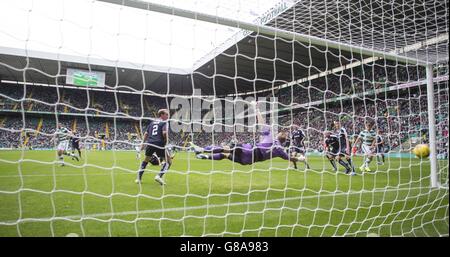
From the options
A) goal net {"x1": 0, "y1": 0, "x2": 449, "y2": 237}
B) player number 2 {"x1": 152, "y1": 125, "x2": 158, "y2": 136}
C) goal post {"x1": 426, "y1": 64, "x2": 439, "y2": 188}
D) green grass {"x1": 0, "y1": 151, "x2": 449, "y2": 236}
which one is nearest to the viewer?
goal net {"x1": 0, "y1": 0, "x2": 449, "y2": 237}

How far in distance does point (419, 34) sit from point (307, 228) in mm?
4433

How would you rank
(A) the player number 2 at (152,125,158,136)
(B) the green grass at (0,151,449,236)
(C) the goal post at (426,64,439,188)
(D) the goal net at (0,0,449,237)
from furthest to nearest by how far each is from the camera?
(A) the player number 2 at (152,125,158,136)
(C) the goal post at (426,64,439,188)
(B) the green grass at (0,151,449,236)
(D) the goal net at (0,0,449,237)

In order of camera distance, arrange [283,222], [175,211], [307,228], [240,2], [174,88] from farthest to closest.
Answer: [174,88]
[240,2]
[175,211]
[283,222]
[307,228]

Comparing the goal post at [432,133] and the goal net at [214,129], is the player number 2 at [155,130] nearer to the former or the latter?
the goal net at [214,129]

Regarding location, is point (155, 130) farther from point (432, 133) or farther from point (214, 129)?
point (432, 133)

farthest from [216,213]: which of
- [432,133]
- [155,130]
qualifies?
[432,133]

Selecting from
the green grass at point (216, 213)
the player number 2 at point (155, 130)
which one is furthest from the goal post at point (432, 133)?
the player number 2 at point (155, 130)

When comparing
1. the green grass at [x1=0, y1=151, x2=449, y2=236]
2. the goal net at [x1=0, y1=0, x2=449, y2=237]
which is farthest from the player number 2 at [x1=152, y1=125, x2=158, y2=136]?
the green grass at [x1=0, y1=151, x2=449, y2=236]

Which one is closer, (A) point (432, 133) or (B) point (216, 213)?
(B) point (216, 213)

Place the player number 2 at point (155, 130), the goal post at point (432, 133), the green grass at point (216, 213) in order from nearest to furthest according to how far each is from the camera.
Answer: the green grass at point (216, 213) < the goal post at point (432, 133) < the player number 2 at point (155, 130)

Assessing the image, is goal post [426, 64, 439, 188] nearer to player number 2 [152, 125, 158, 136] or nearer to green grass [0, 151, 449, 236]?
green grass [0, 151, 449, 236]
